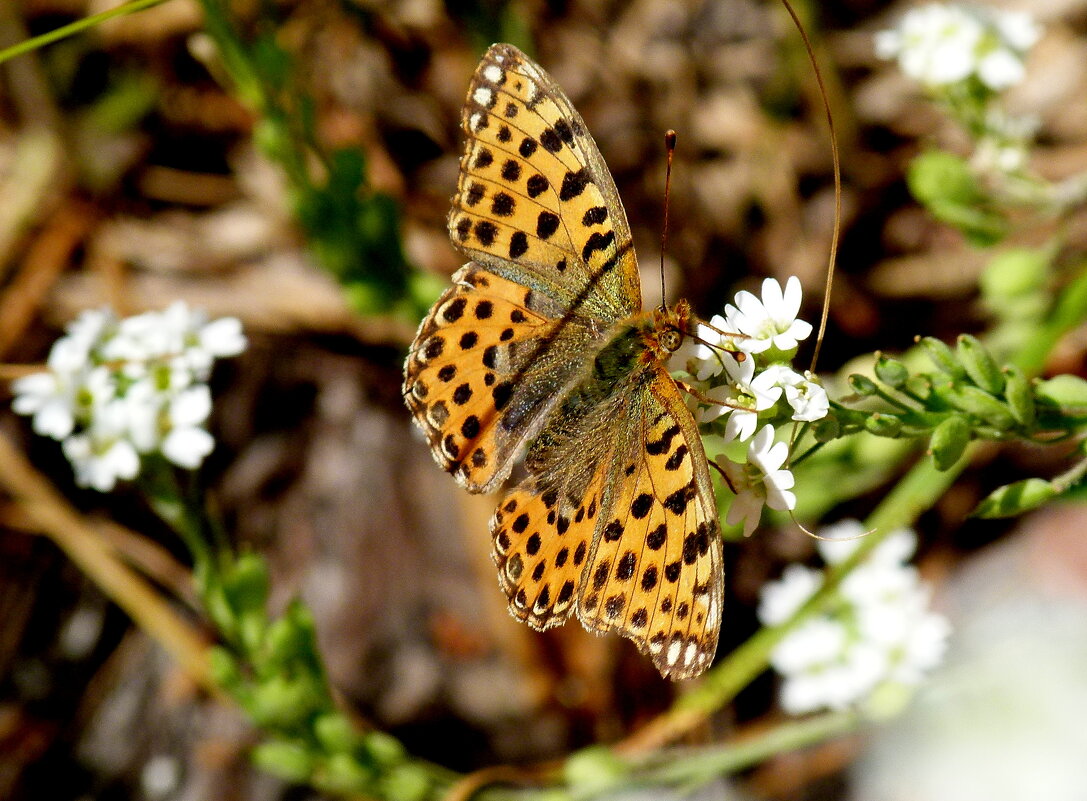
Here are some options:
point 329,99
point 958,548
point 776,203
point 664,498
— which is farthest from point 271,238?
point 958,548

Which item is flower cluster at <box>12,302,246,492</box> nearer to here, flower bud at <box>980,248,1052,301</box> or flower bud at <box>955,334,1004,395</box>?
flower bud at <box>955,334,1004,395</box>

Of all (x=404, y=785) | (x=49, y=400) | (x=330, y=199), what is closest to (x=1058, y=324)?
(x=330, y=199)

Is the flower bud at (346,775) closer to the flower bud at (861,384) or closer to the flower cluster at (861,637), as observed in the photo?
the flower cluster at (861,637)

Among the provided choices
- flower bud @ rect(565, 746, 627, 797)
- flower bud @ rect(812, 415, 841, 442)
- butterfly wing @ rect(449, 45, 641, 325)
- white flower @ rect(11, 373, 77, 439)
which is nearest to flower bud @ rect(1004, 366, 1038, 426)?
flower bud @ rect(812, 415, 841, 442)

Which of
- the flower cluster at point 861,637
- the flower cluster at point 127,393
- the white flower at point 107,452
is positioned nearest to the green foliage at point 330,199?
the flower cluster at point 127,393

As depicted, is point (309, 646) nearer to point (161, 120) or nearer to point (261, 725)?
point (261, 725)

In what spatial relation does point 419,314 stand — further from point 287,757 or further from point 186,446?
point 287,757
